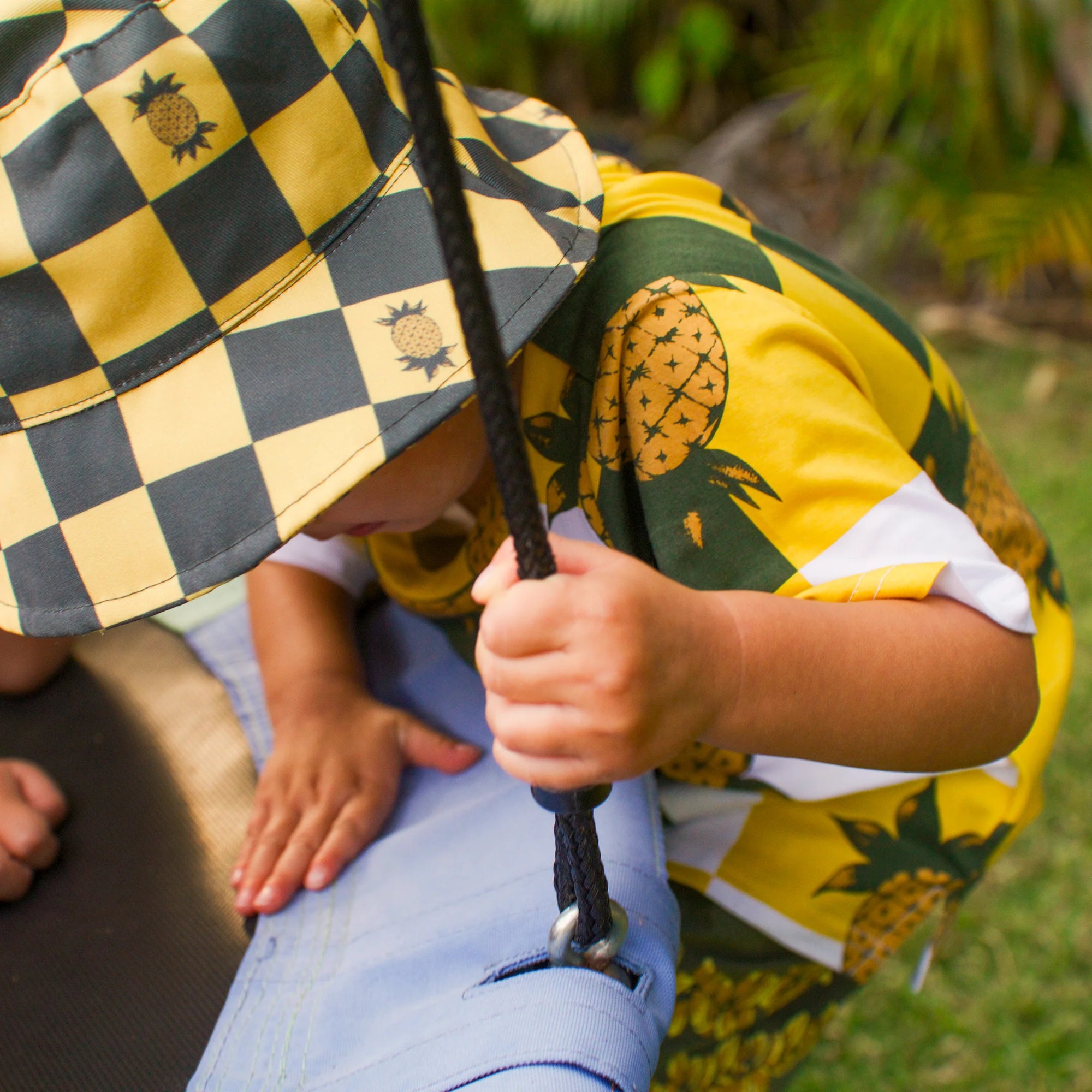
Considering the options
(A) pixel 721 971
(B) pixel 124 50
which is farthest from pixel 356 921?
(B) pixel 124 50

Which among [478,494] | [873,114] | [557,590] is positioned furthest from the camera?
[873,114]

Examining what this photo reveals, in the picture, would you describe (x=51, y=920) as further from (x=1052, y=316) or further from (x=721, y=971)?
(x=1052, y=316)

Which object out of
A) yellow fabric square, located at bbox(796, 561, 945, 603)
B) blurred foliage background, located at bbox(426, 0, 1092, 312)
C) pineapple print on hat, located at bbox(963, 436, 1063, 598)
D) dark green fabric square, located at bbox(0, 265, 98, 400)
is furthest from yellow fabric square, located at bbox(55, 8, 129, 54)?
blurred foliage background, located at bbox(426, 0, 1092, 312)

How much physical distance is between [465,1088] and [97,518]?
1.12 ft

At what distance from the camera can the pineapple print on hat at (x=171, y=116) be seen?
0.49m

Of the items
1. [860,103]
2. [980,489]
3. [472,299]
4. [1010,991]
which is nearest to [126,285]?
[472,299]

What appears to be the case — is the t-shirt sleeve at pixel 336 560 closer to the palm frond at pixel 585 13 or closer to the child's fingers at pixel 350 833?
the child's fingers at pixel 350 833

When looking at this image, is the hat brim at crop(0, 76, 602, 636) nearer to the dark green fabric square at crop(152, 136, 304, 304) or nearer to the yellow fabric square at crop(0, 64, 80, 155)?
the dark green fabric square at crop(152, 136, 304, 304)

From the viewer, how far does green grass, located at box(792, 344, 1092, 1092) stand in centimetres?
99

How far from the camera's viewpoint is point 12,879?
0.71m

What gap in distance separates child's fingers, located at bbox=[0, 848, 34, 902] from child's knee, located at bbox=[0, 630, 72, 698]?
0.60ft

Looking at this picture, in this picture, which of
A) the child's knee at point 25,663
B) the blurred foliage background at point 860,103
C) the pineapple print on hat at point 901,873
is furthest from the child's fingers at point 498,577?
the blurred foliage background at point 860,103

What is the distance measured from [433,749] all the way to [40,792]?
31cm

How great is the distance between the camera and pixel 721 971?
75cm
